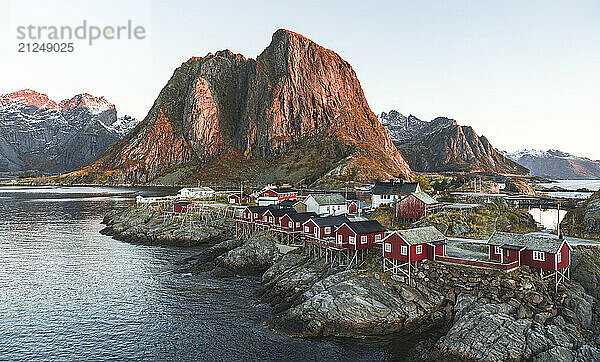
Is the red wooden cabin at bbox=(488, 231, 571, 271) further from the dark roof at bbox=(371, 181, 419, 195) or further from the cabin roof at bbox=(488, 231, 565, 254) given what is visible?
the dark roof at bbox=(371, 181, 419, 195)

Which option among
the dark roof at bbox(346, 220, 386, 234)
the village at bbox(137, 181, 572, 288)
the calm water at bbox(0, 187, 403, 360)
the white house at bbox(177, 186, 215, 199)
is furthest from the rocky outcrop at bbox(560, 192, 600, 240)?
the white house at bbox(177, 186, 215, 199)

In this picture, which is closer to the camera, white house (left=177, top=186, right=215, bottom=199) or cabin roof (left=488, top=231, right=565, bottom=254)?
cabin roof (left=488, top=231, right=565, bottom=254)

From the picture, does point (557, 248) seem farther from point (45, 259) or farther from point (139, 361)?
point (45, 259)

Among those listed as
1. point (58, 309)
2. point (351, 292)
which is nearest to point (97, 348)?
point (58, 309)

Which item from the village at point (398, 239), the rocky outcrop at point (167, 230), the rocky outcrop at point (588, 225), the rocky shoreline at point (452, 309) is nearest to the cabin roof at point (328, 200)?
the village at point (398, 239)

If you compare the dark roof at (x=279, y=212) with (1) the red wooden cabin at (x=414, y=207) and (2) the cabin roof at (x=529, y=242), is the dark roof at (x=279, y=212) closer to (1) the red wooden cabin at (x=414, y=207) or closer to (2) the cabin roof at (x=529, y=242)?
(1) the red wooden cabin at (x=414, y=207)

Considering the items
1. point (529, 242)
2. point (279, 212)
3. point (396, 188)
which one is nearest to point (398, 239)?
point (529, 242)
